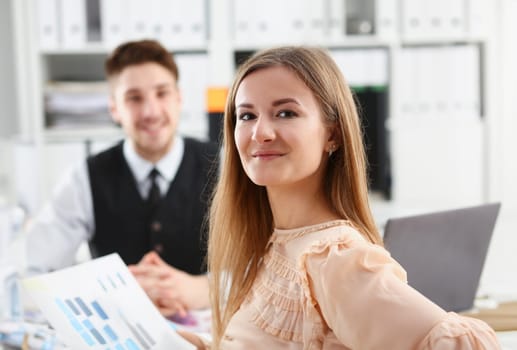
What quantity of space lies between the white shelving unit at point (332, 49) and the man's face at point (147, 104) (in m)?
1.23

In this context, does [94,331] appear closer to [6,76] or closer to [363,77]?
[363,77]

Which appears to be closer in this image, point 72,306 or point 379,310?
point 379,310

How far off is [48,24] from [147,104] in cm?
146

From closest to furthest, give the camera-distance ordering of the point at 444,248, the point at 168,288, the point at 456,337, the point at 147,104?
the point at 456,337, the point at 444,248, the point at 168,288, the point at 147,104

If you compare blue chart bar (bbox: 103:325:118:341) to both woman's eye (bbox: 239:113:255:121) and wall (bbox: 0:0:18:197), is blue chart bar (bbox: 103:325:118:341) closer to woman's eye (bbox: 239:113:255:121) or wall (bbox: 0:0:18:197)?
woman's eye (bbox: 239:113:255:121)

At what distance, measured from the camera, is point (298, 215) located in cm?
99

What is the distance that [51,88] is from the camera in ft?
10.7

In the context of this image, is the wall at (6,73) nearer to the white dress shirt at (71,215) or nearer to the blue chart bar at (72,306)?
the white dress shirt at (71,215)

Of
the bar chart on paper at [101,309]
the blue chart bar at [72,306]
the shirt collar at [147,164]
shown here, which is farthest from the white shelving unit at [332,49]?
the blue chart bar at [72,306]

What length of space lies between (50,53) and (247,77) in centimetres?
255

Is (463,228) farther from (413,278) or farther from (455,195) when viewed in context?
(455,195)

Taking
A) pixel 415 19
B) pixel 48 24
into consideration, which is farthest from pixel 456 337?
pixel 48 24

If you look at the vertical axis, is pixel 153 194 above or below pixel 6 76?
below

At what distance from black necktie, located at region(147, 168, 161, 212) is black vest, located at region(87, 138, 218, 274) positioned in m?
0.02
